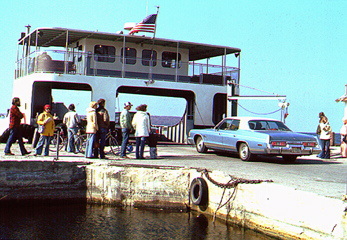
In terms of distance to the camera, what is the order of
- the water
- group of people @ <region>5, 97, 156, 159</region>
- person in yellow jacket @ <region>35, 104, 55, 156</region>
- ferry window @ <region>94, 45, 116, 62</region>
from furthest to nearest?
ferry window @ <region>94, 45, 116, 62</region> < person in yellow jacket @ <region>35, 104, 55, 156</region> < group of people @ <region>5, 97, 156, 159</region> < the water

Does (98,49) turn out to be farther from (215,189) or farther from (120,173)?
(215,189)

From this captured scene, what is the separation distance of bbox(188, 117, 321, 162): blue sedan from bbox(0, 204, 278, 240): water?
441 centimetres

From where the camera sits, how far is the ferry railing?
792 inches

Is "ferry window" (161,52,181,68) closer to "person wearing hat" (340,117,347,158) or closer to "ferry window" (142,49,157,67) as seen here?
"ferry window" (142,49,157,67)

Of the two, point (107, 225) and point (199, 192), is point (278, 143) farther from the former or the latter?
point (107, 225)

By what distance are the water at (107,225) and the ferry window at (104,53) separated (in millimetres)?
11562

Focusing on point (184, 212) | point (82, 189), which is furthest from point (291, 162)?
point (82, 189)

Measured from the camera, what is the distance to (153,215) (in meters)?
10.9

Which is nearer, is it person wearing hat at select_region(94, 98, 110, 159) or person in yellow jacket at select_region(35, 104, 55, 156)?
person wearing hat at select_region(94, 98, 110, 159)

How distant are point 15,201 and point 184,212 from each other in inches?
167

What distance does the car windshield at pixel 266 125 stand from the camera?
15.5m

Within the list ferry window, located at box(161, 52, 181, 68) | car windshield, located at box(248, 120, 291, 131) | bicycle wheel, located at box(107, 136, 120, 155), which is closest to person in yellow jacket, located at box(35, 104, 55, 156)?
bicycle wheel, located at box(107, 136, 120, 155)

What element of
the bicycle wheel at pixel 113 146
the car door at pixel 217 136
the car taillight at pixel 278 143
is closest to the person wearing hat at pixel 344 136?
the car taillight at pixel 278 143

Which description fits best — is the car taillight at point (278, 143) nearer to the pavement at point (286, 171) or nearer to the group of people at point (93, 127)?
the pavement at point (286, 171)
